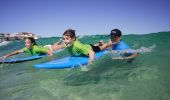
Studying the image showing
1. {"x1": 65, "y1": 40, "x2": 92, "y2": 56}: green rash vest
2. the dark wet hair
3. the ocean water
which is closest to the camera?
the ocean water

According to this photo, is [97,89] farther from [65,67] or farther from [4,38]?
[4,38]

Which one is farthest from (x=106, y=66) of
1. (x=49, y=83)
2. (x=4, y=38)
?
(x=4, y=38)

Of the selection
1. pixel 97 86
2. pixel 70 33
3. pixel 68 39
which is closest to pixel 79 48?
pixel 68 39

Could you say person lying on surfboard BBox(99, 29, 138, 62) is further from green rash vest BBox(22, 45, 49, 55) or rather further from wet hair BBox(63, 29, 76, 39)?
green rash vest BBox(22, 45, 49, 55)

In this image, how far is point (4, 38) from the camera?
208 feet

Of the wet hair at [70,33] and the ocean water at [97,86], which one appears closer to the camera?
the ocean water at [97,86]

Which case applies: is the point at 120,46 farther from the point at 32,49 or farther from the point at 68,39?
the point at 32,49

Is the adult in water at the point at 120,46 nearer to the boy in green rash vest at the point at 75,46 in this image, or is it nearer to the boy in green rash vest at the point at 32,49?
the boy in green rash vest at the point at 75,46

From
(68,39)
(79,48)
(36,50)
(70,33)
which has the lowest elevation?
(36,50)

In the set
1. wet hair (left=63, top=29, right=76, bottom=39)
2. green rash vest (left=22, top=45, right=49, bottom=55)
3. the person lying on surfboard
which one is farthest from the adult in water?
green rash vest (left=22, top=45, right=49, bottom=55)

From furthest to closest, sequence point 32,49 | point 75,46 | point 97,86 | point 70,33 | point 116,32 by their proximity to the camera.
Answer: point 32,49
point 116,32
point 75,46
point 70,33
point 97,86

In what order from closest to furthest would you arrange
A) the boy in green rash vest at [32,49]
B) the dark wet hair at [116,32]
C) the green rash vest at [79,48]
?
1. the green rash vest at [79,48]
2. the dark wet hair at [116,32]
3. the boy in green rash vest at [32,49]

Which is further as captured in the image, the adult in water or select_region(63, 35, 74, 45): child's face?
the adult in water

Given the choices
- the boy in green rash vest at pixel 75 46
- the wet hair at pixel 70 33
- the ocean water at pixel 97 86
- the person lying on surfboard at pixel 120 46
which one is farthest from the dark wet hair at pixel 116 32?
the wet hair at pixel 70 33
